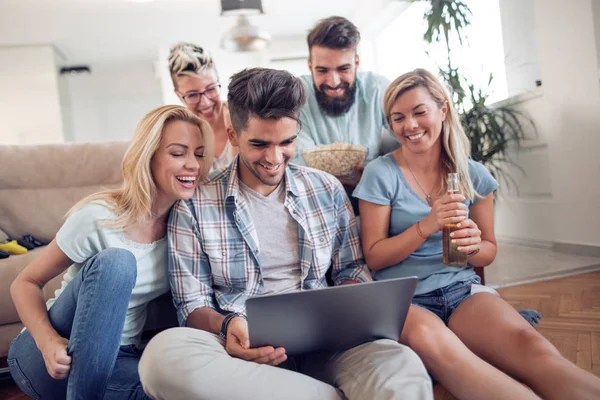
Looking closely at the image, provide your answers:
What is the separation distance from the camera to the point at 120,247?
1432 mm

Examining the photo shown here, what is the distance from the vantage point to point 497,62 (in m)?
3.97

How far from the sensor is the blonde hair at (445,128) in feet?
5.37

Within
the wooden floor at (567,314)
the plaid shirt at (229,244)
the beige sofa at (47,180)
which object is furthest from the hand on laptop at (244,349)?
the beige sofa at (47,180)

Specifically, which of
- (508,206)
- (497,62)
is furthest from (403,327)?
(497,62)

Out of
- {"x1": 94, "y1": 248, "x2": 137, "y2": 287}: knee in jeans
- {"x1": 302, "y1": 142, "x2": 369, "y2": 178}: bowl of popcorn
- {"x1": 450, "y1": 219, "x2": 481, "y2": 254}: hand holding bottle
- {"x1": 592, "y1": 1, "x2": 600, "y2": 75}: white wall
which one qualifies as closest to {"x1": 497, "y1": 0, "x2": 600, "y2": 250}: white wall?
{"x1": 592, "y1": 1, "x2": 600, "y2": 75}: white wall

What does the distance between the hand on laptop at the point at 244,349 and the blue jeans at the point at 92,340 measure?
27 centimetres

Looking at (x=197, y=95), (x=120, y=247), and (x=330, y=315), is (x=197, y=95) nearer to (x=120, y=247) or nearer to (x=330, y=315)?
(x=120, y=247)

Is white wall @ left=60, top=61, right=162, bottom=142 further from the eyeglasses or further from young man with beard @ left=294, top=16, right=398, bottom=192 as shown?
young man with beard @ left=294, top=16, right=398, bottom=192

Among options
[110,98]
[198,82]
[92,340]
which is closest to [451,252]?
[92,340]

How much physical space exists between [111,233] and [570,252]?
286 centimetres

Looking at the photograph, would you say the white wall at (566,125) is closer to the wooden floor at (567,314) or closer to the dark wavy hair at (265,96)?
the wooden floor at (567,314)

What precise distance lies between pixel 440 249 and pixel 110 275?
0.94 m

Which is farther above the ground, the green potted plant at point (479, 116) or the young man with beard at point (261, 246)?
the green potted plant at point (479, 116)

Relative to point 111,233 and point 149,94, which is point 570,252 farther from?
point 149,94
